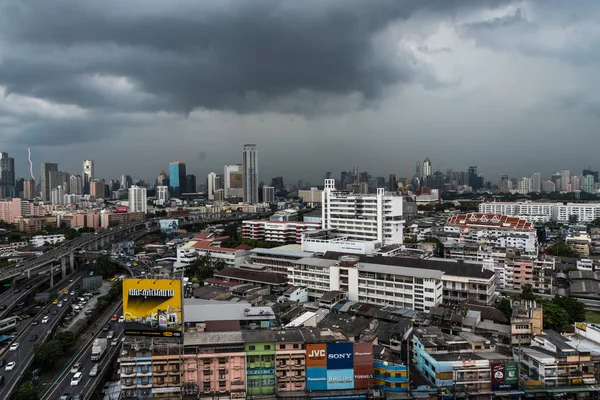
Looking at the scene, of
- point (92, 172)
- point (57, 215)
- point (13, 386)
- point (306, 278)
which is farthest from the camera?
point (92, 172)

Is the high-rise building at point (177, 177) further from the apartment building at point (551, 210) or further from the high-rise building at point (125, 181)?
the apartment building at point (551, 210)

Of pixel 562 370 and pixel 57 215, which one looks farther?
pixel 57 215

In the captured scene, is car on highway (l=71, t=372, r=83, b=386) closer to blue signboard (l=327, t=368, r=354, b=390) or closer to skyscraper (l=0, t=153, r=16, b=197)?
blue signboard (l=327, t=368, r=354, b=390)

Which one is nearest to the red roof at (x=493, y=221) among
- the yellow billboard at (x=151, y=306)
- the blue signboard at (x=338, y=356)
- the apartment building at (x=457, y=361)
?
the apartment building at (x=457, y=361)

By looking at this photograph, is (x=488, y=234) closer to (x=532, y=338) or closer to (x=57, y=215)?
(x=532, y=338)

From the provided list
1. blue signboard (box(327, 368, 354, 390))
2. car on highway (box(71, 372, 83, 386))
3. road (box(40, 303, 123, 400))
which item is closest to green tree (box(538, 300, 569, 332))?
blue signboard (box(327, 368, 354, 390))

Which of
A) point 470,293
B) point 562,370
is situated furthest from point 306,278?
point 562,370
